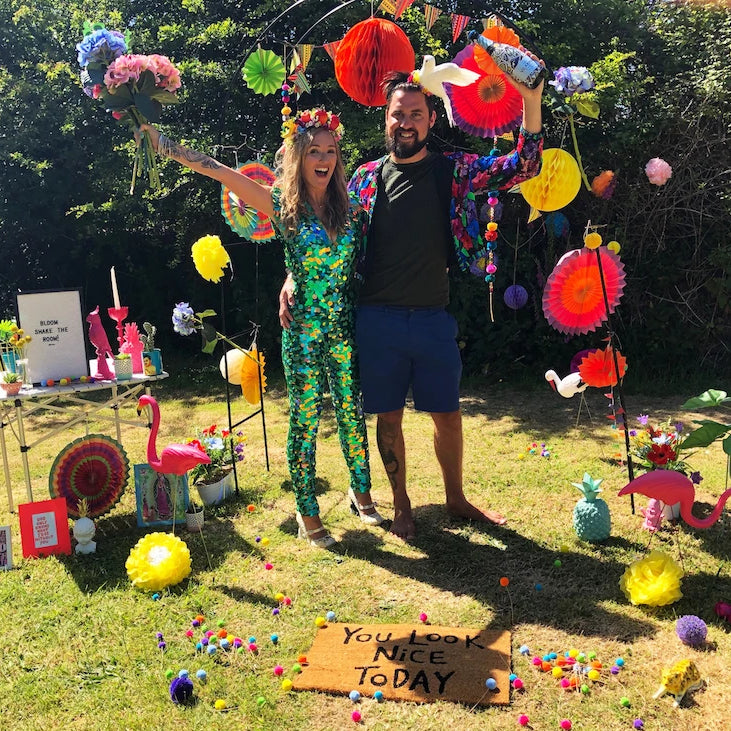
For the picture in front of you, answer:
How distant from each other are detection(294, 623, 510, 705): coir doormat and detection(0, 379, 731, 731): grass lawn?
0.05 meters

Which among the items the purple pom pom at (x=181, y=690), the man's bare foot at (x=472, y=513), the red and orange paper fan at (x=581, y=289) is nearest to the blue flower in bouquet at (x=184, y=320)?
the man's bare foot at (x=472, y=513)

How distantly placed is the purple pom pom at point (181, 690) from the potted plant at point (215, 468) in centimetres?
163

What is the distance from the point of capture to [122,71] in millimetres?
2676

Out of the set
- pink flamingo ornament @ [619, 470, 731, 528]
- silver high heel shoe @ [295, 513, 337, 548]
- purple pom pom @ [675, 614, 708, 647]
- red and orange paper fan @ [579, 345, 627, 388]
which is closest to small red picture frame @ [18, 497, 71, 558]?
silver high heel shoe @ [295, 513, 337, 548]

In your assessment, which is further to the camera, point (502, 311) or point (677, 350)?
point (502, 311)

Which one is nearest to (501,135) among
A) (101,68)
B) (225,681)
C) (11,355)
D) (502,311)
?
(101,68)

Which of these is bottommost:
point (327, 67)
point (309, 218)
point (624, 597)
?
point (624, 597)

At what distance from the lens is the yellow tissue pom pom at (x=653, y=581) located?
8.20 ft

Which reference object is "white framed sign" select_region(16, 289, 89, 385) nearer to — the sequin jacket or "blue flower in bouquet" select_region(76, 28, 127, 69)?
"blue flower in bouquet" select_region(76, 28, 127, 69)

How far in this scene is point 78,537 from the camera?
3254 mm

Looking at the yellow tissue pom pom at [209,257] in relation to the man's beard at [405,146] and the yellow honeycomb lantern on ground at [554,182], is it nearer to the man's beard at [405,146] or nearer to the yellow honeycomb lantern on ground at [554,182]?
the man's beard at [405,146]

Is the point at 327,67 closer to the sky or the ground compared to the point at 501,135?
closer to the sky

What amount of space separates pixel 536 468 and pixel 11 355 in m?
3.07

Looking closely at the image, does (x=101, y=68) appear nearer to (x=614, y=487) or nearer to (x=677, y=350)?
(x=614, y=487)
